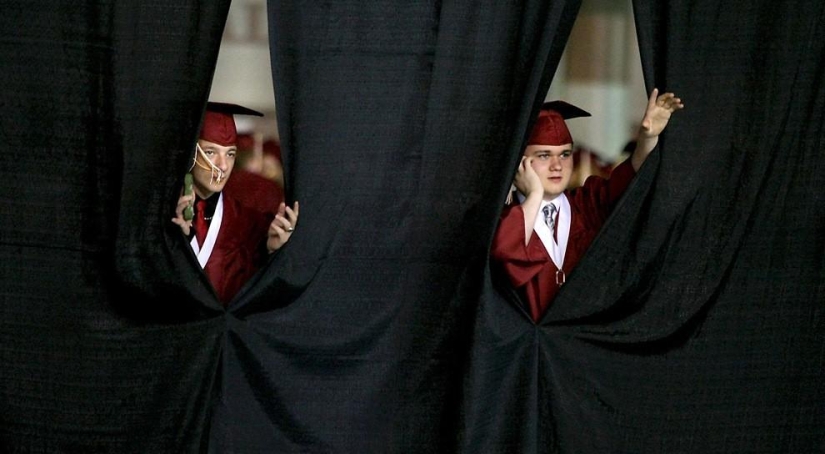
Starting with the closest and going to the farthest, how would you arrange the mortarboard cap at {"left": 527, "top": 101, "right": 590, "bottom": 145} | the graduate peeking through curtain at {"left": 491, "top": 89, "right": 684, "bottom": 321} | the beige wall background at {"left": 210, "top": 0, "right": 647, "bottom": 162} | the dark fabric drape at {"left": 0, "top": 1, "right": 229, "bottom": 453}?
the dark fabric drape at {"left": 0, "top": 1, "right": 229, "bottom": 453}, the graduate peeking through curtain at {"left": 491, "top": 89, "right": 684, "bottom": 321}, the mortarboard cap at {"left": 527, "top": 101, "right": 590, "bottom": 145}, the beige wall background at {"left": 210, "top": 0, "right": 647, "bottom": 162}

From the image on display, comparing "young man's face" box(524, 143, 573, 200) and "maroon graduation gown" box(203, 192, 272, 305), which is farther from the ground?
"young man's face" box(524, 143, 573, 200)

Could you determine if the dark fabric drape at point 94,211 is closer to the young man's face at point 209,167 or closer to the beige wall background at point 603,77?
the young man's face at point 209,167

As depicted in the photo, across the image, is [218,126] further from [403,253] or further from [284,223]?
[403,253]

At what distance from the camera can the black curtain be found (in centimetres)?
267

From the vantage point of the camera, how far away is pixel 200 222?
9.92ft

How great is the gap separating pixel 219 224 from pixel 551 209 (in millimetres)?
885

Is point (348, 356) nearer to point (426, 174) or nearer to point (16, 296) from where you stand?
point (426, 174)

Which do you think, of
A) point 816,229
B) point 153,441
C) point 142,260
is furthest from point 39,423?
point 816,229

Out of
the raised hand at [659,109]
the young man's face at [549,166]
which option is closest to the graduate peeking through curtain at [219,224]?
the young man's face at [549,166]

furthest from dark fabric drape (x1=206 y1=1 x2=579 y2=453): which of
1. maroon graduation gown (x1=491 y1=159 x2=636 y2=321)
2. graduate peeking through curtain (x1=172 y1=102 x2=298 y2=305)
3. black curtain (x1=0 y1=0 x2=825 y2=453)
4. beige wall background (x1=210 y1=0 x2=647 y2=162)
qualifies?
beige wall background (x1=210 y1=0 x2=647 y2=162)

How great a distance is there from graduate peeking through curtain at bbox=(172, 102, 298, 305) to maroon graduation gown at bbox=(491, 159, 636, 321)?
617 mm

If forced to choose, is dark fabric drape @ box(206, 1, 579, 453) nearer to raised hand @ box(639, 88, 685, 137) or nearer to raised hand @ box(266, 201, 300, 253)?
raised hand @ box(266, 201, 300, 253)

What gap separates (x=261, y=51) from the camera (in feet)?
17.4

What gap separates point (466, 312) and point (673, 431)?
0.60 metres
